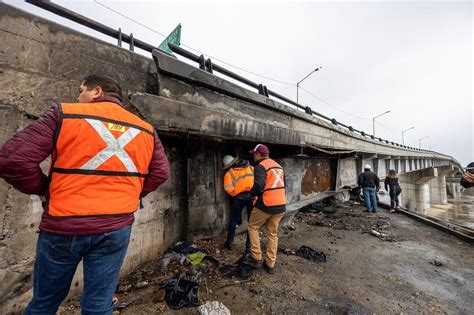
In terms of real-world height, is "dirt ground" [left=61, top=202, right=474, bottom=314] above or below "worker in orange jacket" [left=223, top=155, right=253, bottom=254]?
below

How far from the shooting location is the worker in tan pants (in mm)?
3521

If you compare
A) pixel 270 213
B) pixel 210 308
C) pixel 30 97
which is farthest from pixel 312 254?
pixel 30 97

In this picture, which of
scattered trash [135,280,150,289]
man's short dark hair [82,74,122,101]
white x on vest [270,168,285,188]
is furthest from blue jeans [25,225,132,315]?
white x on vest [270,168,285,188]

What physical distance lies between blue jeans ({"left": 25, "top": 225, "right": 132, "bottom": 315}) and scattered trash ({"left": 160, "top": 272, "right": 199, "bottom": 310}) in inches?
49.4

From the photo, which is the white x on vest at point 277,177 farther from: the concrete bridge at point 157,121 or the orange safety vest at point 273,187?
the concrete bridge at point 157,121

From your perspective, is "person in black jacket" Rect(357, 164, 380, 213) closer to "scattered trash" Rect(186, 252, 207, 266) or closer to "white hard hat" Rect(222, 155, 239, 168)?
"white hard hat" Rect(222, 155, 239, 168)

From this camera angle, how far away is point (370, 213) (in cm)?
887

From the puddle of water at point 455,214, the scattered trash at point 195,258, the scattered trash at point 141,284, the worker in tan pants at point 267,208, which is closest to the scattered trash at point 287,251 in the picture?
the worker in tan pants at point 267,208

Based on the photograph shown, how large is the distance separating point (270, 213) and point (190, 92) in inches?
95.6

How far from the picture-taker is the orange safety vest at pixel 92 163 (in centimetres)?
125

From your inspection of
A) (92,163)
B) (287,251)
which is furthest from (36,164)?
(287,251)

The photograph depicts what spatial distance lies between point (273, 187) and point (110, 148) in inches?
107

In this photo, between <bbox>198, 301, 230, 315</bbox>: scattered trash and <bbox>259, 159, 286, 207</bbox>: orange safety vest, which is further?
<bbox>259, 159, 286, 207</bbox>: orange safety vest

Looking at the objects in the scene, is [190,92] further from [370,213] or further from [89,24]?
[370,213]
